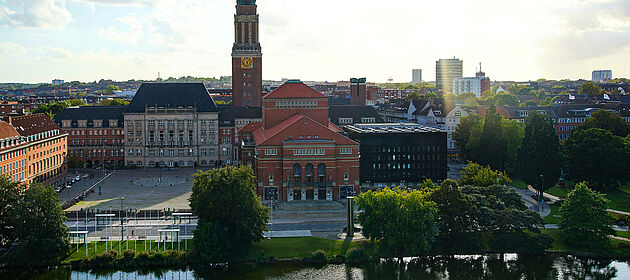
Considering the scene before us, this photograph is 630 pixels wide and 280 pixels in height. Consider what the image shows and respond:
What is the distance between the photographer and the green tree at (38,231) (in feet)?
221

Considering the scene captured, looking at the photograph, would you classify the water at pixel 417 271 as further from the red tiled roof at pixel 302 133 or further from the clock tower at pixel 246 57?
the clock tower at pixel 246 57

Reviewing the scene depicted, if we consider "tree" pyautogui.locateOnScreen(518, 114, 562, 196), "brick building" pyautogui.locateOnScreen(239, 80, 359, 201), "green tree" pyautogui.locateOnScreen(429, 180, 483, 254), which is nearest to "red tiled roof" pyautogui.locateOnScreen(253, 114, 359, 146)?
"brick building" pyautogui.locateOnScreen(239, 80, 359, 201)

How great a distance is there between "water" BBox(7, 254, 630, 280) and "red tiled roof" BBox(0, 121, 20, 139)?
32.6 m

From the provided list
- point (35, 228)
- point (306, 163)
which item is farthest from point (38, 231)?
point (306, 163)

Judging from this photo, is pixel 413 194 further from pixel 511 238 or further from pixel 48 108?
pixel 48 108

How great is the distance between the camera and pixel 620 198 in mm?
95812

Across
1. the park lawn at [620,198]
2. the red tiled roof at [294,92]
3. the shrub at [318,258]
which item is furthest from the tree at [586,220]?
the red tiled roof at [294,92]

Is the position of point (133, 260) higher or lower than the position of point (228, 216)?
lower

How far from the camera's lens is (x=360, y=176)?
335 ft

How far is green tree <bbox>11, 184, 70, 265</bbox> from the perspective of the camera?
67.2 metres

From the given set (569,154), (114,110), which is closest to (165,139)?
(114,110)

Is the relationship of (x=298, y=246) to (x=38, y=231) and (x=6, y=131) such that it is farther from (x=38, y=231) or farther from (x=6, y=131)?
(x=6, y=131)

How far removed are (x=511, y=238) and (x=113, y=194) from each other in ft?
195

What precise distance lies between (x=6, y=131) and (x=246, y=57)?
55.2 metres
